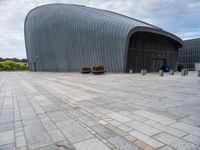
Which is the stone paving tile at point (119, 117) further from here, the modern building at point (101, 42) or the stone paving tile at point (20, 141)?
the modern building at point (101, 42)

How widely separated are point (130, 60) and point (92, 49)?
21.9ft

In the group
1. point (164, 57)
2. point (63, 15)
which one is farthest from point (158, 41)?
point (63, 15)

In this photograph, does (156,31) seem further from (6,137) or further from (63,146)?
(6,137)

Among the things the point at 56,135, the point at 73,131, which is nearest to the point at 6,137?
the point at 56,135

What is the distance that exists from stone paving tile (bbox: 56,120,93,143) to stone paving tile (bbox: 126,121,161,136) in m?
1.07

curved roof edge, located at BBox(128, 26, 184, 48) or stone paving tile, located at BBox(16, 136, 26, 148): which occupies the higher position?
curved roof edge, located at BBox(128, 26, 184, 48)

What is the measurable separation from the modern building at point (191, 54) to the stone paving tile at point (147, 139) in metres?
47.0

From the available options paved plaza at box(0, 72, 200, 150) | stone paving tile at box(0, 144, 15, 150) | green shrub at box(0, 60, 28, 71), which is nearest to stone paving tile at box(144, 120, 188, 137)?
paved plaza at box(0, 72, 200, 150)

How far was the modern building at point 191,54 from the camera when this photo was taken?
142ft

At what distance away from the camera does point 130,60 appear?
26.8 metres

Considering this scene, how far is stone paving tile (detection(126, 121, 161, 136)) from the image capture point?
3411 mm

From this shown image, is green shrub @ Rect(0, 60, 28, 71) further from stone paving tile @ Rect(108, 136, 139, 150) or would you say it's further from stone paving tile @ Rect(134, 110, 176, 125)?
stone paving tile @ Rect(108, 136, 139, 150)

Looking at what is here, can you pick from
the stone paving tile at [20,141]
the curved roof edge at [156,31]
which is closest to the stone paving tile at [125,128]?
the stone paving tile at [20,141]

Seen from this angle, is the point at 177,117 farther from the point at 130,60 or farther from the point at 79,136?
the point at 130,60
